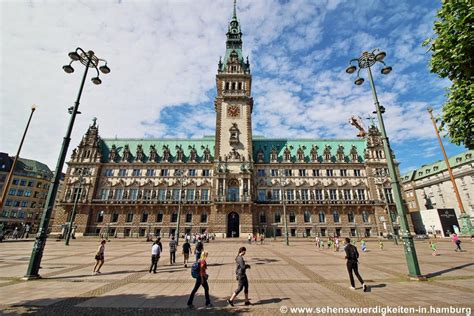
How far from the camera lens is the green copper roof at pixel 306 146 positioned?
60.2 meters

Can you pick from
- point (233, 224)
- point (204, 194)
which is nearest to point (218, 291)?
point (233, 224)

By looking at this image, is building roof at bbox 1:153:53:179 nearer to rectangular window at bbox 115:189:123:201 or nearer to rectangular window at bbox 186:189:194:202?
rectangular window at bbox 115:189:123:201

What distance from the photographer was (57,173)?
12445 mm

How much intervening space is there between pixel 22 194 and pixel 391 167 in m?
98.1

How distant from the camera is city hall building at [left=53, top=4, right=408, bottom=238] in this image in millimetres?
51000

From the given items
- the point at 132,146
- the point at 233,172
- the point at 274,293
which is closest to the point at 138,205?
the point at 132,146

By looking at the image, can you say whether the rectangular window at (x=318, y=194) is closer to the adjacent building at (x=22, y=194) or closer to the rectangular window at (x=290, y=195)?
the rectangular window at (x=290, y=195)

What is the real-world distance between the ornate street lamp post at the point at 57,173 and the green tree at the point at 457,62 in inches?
769

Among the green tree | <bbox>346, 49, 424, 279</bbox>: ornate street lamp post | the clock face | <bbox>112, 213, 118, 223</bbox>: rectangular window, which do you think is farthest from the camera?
the clock face

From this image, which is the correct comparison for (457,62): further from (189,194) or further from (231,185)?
(189,194)

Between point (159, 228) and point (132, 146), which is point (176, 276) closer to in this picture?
point (159, 228)

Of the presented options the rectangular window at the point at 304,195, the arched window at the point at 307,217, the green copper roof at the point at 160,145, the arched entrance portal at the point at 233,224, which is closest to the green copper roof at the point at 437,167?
the rectangular window at the point at 304,195

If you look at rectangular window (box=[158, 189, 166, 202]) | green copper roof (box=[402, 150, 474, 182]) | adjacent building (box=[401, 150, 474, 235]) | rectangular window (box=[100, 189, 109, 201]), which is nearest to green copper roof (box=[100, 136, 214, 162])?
rectangular window (box=[158, 189, 166, 202])

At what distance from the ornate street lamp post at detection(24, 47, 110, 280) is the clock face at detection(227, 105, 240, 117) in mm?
43900
